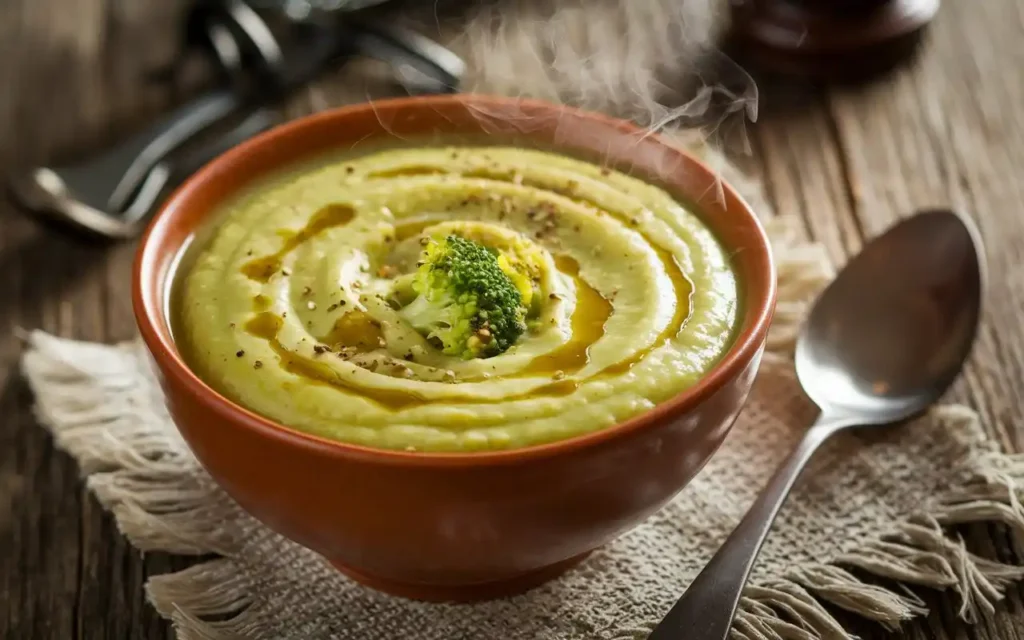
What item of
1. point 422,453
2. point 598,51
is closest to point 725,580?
point 422,453

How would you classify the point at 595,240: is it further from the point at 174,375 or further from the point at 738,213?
the point at 174,375

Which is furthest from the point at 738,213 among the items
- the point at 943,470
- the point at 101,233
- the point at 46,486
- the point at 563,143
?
the point at 101,233

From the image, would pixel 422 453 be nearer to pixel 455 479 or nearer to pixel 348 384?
pixel 455 479

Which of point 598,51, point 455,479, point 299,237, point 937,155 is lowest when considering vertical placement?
point 455,479

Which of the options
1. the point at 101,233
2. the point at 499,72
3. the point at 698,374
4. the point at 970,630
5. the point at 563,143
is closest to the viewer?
the point at 698,374

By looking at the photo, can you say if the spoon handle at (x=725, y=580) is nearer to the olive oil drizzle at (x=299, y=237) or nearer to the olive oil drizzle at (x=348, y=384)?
the olive oil drizzle at (x=348, y=384)

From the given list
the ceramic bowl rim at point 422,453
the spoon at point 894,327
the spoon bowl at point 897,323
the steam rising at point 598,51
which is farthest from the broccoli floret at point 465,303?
the steam rising at point 598,51

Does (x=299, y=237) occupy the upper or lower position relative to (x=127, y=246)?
upper
